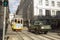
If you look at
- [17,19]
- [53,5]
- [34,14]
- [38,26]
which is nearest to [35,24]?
[38,26]

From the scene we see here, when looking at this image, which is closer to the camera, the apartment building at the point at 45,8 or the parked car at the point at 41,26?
the parked car at the point at 41,26

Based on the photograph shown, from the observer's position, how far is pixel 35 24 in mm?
28922

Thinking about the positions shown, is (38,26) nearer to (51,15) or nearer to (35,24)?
(35,24)

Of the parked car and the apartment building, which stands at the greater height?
the apartment building

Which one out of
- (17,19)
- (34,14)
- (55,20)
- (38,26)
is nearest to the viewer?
(38,26)

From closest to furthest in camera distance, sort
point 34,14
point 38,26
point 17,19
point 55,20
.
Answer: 1. point 38,26
2. point 17,19
3. point 34,14
4. point 55,20

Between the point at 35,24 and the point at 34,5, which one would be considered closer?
the point at 35,24

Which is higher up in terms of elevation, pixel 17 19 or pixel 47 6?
pixel 47 6

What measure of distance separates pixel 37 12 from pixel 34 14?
1.07 meters

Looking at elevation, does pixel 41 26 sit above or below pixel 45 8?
below

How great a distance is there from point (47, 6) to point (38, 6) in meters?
2.93

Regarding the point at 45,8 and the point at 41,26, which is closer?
the point at 41,26

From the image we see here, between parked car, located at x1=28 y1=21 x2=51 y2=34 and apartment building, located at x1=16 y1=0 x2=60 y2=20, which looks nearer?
parked car, located at x1=28 y1=21 x2=51 y2=34

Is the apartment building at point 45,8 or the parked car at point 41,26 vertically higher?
the apartment building at point 45,8
